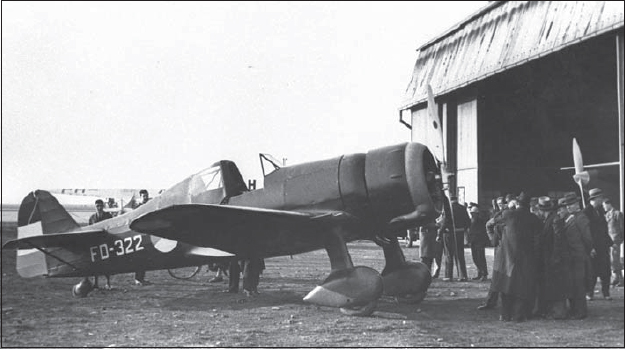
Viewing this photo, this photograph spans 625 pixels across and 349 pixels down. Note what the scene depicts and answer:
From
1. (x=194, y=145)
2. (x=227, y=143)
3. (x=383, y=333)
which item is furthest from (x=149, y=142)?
(x=383, y=333)

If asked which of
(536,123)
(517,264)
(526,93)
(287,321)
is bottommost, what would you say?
(287,321)

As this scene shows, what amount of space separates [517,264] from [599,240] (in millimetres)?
1175

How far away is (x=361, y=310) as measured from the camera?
441 cm

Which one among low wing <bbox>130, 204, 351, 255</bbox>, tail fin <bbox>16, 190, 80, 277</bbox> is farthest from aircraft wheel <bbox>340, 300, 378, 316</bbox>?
tail fin <bbox>16, 190, 80, 277</bbox>

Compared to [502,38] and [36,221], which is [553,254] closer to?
[502,38]

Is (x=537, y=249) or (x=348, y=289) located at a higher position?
(x=537, y=249)

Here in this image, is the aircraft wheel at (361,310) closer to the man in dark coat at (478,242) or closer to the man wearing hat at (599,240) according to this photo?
the man in dark coat at (478,242)

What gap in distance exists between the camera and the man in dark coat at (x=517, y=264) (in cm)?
344

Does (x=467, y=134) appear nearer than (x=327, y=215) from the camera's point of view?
Yes

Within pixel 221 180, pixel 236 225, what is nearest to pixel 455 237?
pixel 236 225

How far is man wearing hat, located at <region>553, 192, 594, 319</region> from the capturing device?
279cm

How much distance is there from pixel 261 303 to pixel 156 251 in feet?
5.19

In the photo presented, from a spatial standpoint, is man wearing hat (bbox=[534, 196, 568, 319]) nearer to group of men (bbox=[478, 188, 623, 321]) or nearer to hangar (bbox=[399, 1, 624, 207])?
group of men (bbox=[478, 188, 623, 321])

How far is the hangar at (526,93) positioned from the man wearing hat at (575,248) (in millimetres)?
114
